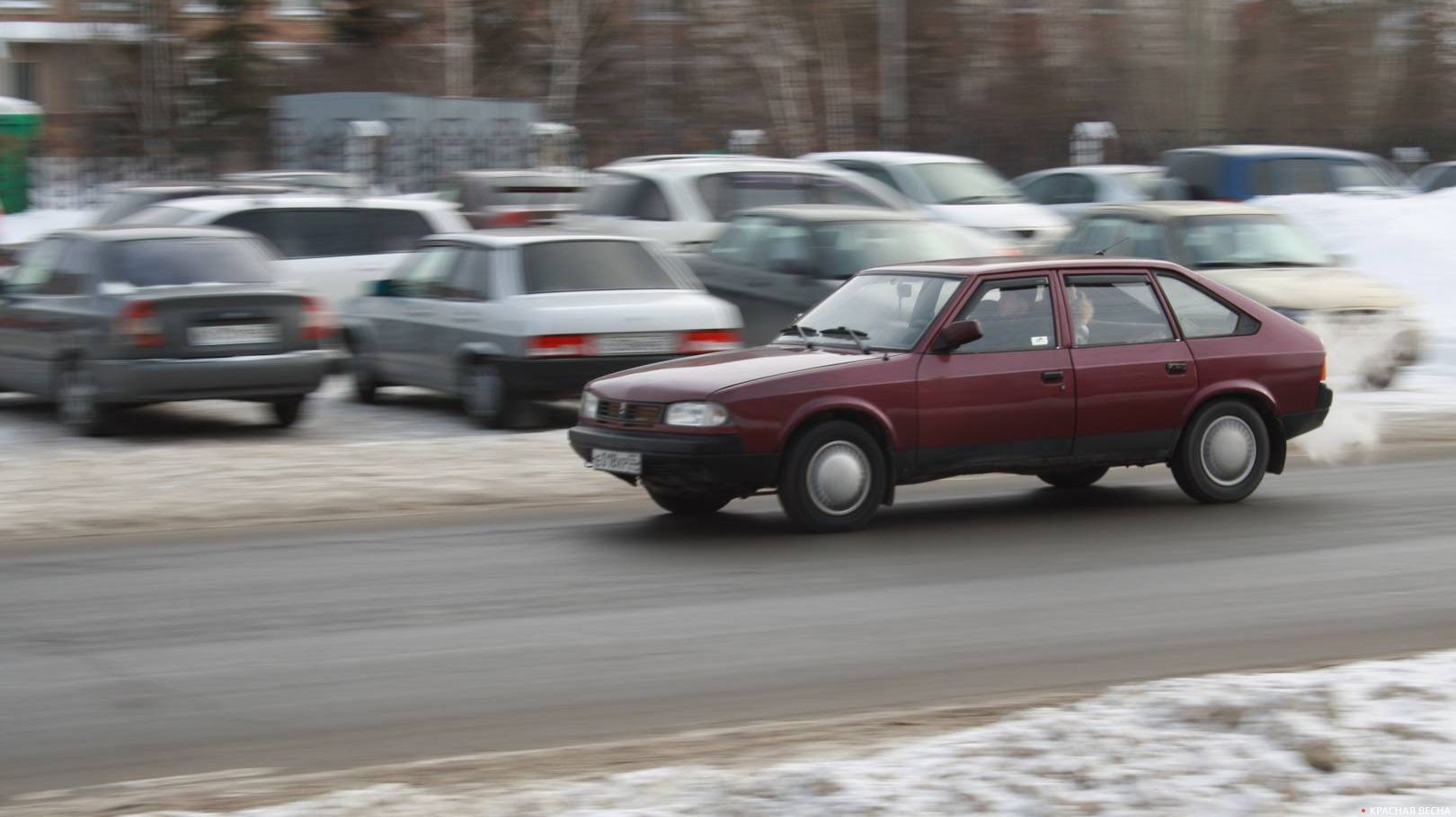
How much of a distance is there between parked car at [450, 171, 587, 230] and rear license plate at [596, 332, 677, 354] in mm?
7479

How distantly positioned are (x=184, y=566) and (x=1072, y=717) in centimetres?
518

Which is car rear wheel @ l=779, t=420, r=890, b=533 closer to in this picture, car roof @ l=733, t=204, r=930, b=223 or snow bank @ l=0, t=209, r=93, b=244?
car roof @ l=733, t=204, r=930, b=223

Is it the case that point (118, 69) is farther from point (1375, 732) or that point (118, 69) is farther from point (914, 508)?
point (1375, 732)

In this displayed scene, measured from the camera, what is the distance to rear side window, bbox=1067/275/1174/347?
35.2ft

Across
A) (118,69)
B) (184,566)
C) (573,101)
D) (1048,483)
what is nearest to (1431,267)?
(1048,483)

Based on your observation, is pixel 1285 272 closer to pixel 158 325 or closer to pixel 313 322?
pixel 313 322

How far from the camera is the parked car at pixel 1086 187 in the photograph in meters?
25.5

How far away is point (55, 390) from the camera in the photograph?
14.6 metres

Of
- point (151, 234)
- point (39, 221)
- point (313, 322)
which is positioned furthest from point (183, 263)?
point (39, 221)

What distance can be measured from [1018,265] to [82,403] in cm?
743

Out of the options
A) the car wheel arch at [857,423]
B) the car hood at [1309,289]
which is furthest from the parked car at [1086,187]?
the car wheel arch at [857,423]

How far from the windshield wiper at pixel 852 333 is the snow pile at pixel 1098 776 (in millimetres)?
4668

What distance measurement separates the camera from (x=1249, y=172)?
22.3m

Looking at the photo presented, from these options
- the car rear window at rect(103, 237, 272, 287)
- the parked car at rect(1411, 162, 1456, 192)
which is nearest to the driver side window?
the car rear window at rect(103, 237, 272, 287)
